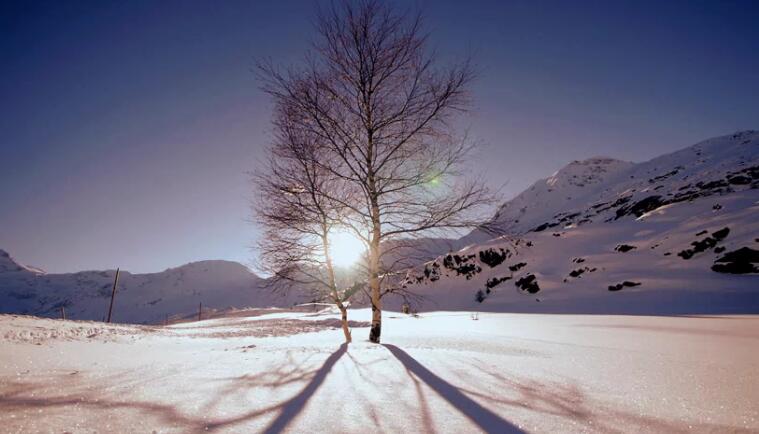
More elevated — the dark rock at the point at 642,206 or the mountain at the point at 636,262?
the dark rock at the point at 642,206

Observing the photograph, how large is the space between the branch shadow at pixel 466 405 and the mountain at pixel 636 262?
3427 millimetres

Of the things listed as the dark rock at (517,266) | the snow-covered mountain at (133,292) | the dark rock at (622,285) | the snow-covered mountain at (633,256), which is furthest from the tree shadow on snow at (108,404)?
the snow-covered mountain at (133,292)

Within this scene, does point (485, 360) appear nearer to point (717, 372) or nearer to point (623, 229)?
point (717, 372)

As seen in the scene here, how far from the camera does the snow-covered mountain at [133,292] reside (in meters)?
139

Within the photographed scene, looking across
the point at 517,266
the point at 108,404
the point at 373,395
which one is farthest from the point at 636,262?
the point at 108,404

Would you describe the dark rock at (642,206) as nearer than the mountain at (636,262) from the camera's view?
No

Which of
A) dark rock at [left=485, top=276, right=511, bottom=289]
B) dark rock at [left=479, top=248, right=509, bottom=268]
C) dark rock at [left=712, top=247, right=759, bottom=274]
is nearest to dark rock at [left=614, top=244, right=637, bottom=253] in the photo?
dark rock at [left=712, top=247, right=759, bottom=274]

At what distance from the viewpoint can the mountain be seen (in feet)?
63.0

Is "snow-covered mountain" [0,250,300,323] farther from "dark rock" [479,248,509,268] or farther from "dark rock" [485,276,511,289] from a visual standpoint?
"dark rock" [485,276,511,289]

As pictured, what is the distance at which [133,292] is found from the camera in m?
161

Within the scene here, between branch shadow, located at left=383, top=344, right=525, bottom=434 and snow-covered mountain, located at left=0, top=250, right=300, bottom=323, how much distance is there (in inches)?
4863

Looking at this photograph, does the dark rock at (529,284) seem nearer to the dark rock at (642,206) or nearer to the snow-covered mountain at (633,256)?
the snow-covered mountain at (633,256)

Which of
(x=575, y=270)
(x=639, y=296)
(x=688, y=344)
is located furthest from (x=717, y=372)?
(x=575, y=270)

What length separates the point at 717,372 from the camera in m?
3.67
